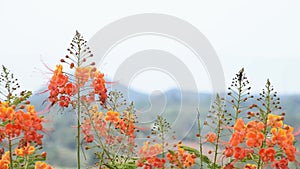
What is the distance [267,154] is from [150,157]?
1093 mm

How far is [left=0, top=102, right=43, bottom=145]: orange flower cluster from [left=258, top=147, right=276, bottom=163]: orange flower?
129cm

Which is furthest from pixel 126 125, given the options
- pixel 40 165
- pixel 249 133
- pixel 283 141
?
pixel 283 141

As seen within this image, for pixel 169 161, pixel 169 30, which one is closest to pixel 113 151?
pixel 169 161

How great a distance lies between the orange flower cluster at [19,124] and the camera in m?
2.90

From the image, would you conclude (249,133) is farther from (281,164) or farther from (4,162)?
(4,162)

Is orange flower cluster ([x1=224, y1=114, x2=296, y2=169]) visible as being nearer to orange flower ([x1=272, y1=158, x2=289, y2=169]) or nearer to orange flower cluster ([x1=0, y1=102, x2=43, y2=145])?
orange flower ([x1=272, y1=158, x2=289, y2=169])

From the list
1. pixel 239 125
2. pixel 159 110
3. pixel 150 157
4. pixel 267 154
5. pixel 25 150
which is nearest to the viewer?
pixel 267 154

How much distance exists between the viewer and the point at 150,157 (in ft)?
11.4

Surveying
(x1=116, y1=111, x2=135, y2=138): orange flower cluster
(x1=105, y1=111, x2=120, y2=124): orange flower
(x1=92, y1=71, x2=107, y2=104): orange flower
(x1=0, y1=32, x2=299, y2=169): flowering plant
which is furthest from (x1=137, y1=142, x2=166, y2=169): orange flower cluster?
(x1=92, y1=71, x2=107, y2=104): orange flower

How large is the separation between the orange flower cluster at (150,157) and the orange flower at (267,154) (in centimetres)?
91

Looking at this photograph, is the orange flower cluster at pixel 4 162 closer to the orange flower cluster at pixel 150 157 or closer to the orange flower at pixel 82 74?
the orange flower at pixel 82 74

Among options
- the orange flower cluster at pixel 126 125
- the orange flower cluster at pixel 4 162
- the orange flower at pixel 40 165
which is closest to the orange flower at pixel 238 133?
the orange flower cluster at pixel 126 125

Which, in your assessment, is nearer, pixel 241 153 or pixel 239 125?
pixel 241 153

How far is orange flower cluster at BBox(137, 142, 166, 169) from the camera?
10.9 feet
